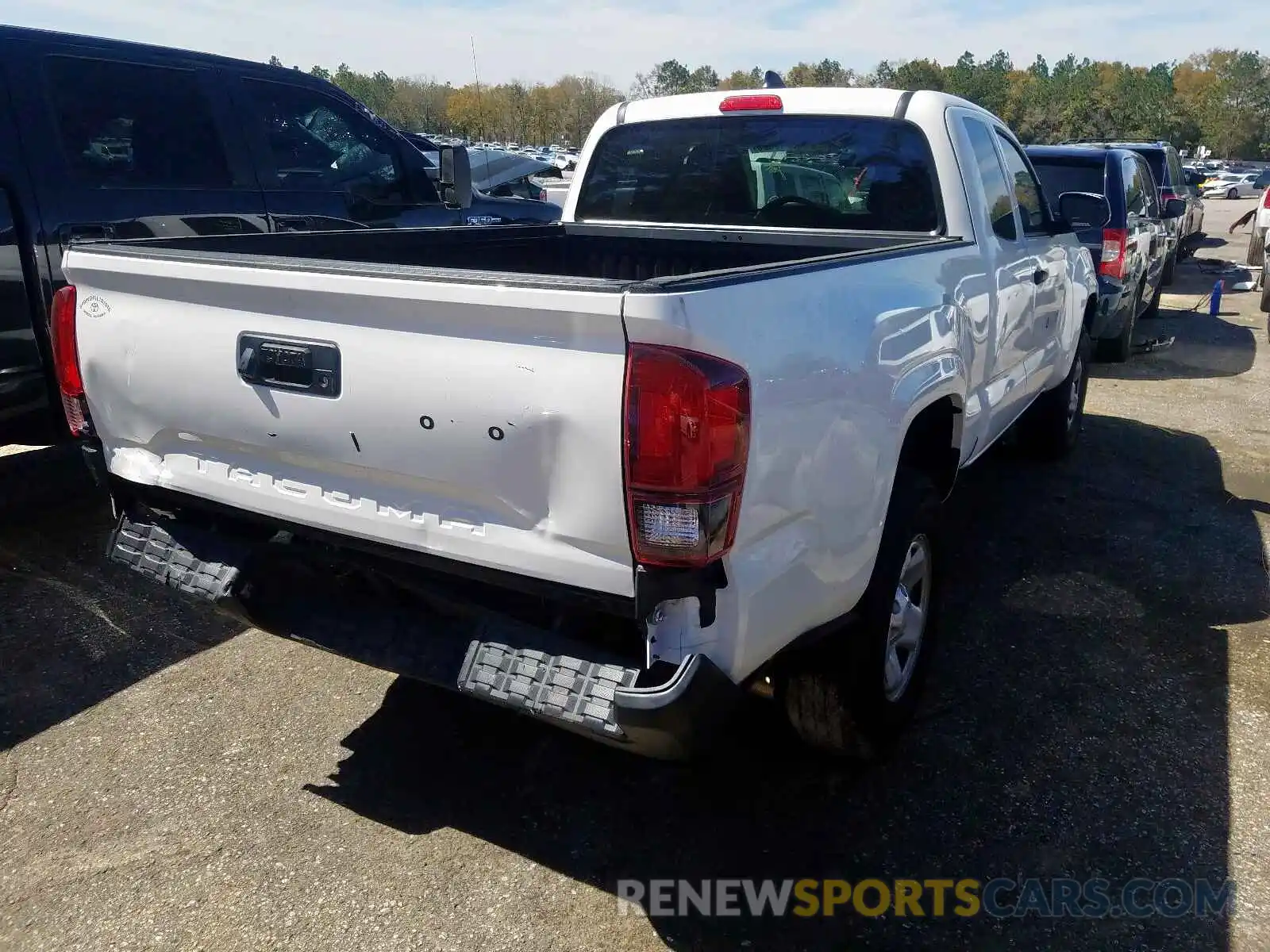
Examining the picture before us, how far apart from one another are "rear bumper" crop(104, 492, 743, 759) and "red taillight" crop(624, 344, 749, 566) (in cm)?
26

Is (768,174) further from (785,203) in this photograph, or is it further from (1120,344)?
(1120,344)

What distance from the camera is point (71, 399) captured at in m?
2.83

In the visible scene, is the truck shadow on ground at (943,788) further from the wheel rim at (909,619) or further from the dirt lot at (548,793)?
the wheel rim at (909,619)

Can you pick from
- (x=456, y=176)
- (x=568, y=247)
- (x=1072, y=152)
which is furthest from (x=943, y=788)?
(x=1072, y=152)

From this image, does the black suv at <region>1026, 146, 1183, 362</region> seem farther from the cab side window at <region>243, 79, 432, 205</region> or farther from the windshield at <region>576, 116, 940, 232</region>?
the cab side window at <region>243, 79, 432, 205</region>

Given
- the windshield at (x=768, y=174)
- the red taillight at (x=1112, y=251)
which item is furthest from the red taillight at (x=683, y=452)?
the red taillight at (x=1112, y=251)

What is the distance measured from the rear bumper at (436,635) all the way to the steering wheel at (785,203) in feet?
7.96

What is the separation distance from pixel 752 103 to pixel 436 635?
2755 mm

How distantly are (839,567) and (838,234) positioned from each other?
71.3 inches

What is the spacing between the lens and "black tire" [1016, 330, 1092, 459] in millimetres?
5762

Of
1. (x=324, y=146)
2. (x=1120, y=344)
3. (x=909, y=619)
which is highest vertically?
(x=324, y=146)

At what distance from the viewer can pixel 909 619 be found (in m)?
3.16

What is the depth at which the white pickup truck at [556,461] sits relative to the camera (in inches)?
78.5

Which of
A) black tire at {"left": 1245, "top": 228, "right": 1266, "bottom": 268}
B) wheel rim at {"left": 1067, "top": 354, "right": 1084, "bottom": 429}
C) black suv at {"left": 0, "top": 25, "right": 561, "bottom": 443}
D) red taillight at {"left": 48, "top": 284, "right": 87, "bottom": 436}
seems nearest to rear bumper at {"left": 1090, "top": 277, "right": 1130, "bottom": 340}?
wheel rim at {"left": 1067, "top": 354, "right": 1084, "bottom": 429}
